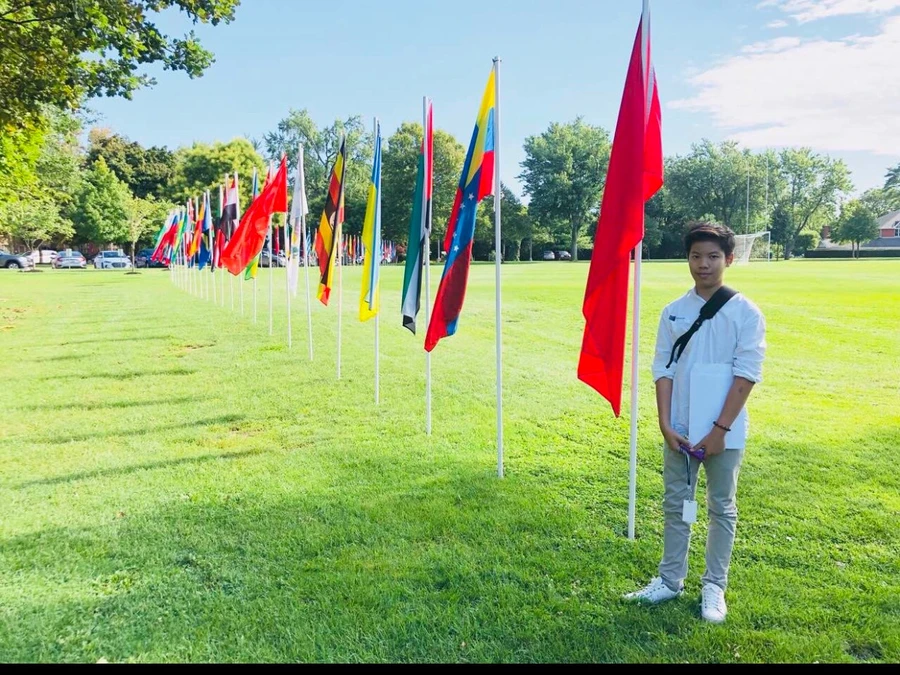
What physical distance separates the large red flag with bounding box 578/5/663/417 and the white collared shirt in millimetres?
708

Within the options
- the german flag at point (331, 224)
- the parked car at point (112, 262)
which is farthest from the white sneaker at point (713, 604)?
the parked car at point (112, 262)

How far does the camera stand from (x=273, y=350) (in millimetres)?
12734

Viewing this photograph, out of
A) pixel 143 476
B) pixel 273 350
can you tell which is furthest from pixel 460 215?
pixel 273 350

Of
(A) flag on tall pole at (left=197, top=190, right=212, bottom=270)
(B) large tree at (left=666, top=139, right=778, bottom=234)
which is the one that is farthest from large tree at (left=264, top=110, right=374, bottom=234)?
(A) flag on tall pole at (left=197, top=190, right=212, bottom=270)

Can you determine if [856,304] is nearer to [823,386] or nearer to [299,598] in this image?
[823,386]

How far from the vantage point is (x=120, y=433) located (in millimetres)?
7449

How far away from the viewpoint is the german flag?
9.34 m

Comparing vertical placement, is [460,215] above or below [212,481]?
above

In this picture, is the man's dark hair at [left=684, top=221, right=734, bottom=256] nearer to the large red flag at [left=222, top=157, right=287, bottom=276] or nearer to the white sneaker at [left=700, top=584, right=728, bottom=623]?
the white sneaker at [left=700, top=584, right=728, bottom=623]

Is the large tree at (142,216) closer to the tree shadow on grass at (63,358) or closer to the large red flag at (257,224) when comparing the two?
the large red flag at (257,224)

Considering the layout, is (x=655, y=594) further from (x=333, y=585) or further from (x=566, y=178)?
(x=566, y=178)

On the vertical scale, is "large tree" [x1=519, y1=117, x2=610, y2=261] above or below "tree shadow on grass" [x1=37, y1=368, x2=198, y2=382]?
above

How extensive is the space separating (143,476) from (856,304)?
18.9m

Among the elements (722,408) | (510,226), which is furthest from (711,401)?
(510,226)
